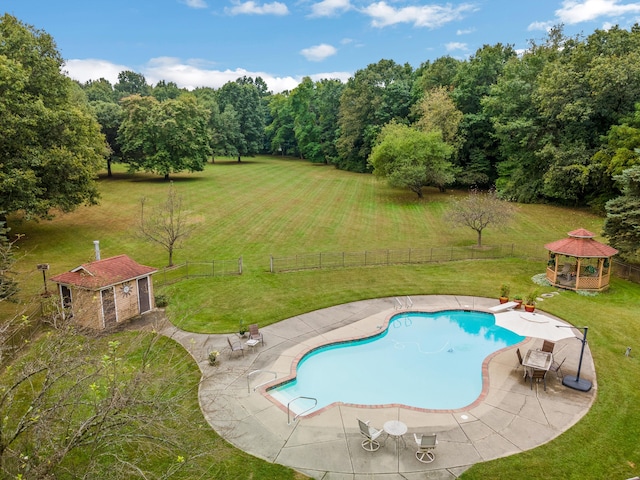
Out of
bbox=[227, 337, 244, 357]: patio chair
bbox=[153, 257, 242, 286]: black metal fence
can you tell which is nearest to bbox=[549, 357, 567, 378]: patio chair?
bbox=[227, 337, 244, 357]: patio chair

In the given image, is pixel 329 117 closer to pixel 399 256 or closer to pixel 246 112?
pixel 246 112

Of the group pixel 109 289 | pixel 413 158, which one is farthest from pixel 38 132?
pixel 413 158

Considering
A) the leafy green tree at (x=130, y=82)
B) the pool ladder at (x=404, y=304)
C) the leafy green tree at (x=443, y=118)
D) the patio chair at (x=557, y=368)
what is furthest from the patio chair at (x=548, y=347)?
the leafy green tree at (x=130, y=82)

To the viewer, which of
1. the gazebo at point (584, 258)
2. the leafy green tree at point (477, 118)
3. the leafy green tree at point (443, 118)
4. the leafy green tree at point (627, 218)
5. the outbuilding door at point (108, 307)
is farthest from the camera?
the leafy green tree at point (477, 118)

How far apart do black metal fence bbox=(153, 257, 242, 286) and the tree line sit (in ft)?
30.5

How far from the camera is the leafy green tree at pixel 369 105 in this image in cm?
6225

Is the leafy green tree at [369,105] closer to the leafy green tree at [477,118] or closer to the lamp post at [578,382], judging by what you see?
the leafy green tree at [477,118]

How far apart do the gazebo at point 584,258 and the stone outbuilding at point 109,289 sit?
1989 centimetres

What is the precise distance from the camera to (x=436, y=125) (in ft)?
159

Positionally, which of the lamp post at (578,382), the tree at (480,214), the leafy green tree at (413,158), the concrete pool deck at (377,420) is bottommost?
the concrete pool deck at (377,420)

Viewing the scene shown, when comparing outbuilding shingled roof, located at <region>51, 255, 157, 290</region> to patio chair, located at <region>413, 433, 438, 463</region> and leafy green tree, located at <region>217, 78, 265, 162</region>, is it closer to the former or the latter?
patio chair, located at <region>413, 433, 438, 463</region>

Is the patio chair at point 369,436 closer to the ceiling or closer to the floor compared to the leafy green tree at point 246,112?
closer to the floor

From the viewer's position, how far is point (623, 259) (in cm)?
2491

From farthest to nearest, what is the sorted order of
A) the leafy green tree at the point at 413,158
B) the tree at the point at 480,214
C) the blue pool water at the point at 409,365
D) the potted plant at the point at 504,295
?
1. the leafy green tree at the point at 413,158
2. the tree at the point at 480,214
3. the potted plant at the point at 504,295
4. the blue pool water at the point at 409,365
